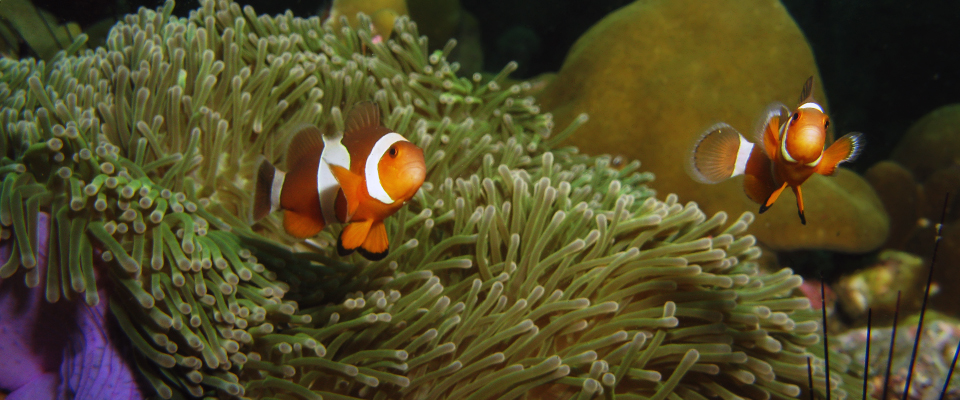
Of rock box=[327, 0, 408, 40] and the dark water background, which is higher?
the dark water background

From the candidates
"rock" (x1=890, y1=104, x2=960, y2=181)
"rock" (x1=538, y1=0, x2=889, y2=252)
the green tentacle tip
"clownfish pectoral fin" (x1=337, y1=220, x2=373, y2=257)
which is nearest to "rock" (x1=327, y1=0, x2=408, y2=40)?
"rock" (x1=538, y1=0, x2=889, y2=252)

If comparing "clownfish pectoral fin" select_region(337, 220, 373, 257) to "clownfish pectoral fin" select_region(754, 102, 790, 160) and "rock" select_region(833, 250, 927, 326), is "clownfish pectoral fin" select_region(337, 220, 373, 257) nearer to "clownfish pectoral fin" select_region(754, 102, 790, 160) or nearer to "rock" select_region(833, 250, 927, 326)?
"clownfish pectoral fin" select_region(754, 102, 790, 160)

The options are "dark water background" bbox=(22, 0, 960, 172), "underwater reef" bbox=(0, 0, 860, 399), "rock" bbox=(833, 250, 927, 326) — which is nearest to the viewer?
"underwater reef" bbox=(0, 0, 860, 399)

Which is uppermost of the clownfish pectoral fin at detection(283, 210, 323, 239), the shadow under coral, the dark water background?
the dark water background

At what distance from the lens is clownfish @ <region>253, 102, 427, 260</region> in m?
1.14

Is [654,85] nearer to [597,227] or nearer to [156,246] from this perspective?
[597,227]

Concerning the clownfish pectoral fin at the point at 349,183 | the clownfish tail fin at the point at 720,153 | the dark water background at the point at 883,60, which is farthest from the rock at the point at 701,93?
the dark water background at the point at 883,60

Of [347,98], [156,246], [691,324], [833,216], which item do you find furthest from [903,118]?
[156,246]

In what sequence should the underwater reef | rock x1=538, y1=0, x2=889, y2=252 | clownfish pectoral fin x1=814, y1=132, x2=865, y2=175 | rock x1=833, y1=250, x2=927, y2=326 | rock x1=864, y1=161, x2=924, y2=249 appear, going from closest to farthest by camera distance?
clownfish pectoral fin x1=814, y1=132, x2=865, y2=175
the underwater reef
rock x1=538, y1=0, x2=889, y2=252
rock x1=833, y1=250, x2=927, y2=326
rock x1=864, y1=161, x2=924, y2=249

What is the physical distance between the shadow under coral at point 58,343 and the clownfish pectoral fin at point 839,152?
7.17ft

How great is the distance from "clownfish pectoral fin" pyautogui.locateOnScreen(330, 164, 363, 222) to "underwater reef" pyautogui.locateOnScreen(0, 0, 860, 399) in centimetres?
33

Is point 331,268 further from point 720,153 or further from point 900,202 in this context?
point 900,202

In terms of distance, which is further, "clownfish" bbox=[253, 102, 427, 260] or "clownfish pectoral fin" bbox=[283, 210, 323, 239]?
"clownfish pectoral fin" bbox=[283, 210, 323, 239]

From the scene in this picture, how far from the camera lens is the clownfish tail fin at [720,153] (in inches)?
56.0
